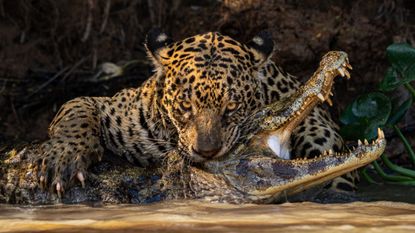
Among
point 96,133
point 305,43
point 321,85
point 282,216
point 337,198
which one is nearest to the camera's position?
point 282,216

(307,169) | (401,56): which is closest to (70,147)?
(307,169)

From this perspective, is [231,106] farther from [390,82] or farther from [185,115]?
[390,82]

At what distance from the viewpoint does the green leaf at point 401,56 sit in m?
8.58

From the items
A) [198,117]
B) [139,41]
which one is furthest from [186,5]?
[198,117]

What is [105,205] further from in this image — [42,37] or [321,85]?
[42,37]

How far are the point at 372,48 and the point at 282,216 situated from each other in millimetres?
5059

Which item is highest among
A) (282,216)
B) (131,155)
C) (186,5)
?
(186,5)

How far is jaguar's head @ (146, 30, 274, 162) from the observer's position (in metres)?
7.32

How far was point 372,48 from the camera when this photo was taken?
10781 mm

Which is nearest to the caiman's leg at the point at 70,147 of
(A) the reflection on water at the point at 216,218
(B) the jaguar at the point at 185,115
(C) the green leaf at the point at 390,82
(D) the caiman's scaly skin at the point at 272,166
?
(B) the jaguar at the point at 185,115

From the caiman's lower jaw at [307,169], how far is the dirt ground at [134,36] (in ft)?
12.6

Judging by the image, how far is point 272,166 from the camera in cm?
680

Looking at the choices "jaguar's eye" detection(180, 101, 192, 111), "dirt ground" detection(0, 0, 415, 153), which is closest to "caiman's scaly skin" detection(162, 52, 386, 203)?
"jaguar's eye" detection(180, 101, 192, 111)

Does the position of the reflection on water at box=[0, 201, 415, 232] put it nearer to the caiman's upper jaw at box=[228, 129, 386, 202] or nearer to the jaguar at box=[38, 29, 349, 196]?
the caiman's upper jaw at box=[228, 129, 386, 202]
